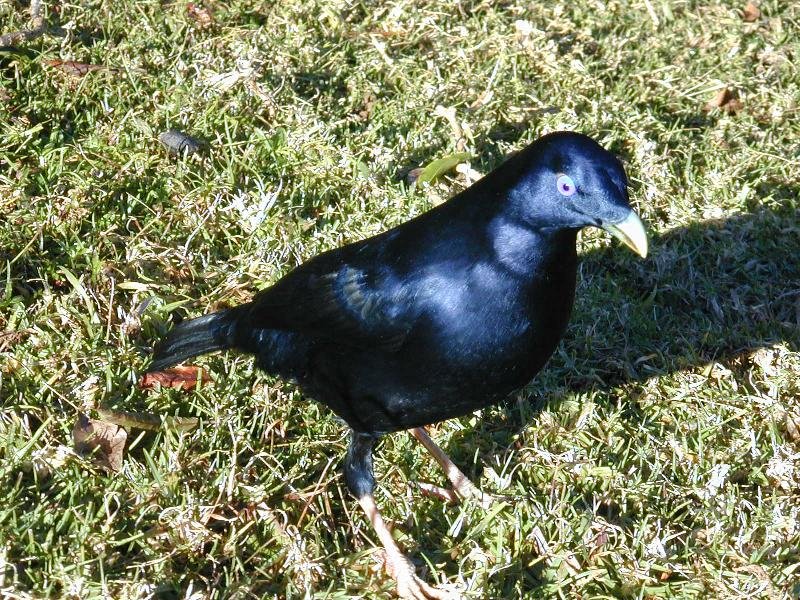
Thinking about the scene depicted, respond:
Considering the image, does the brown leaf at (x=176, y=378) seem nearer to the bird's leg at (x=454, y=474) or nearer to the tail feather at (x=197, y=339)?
the tail feather at (x=197, y=339)

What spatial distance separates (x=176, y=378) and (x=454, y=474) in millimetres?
1214

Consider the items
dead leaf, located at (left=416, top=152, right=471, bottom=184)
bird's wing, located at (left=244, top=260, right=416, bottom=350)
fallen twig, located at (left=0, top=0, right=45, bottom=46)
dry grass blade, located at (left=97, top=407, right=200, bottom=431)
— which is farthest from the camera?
fallen twig, located at (left=0, top=0, right=45, bottom=46)

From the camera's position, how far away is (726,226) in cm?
513

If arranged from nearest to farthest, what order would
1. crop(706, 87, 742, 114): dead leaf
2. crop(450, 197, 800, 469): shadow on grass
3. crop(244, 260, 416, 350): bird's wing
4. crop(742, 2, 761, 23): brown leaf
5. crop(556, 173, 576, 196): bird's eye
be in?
crop(556, 173, 576, 196): bird's eye, crop(244, 260, 416, 350): bird's wing, crop(450, 197, 800, 469): shadow on grass, crop(706, 87, 742, 114): dead leaf, crop(742, 2, 761, 23): brown leaf

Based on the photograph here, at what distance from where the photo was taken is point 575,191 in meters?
3.04

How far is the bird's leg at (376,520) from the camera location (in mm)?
3377

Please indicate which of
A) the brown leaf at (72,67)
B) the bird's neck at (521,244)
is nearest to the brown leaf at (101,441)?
the bird's neck at (521,244)

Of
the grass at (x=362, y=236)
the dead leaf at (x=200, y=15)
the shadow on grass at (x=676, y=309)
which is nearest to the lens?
the grass at (x=362, y=236)

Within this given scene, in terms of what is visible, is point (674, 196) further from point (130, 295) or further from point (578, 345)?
point (130, 295)

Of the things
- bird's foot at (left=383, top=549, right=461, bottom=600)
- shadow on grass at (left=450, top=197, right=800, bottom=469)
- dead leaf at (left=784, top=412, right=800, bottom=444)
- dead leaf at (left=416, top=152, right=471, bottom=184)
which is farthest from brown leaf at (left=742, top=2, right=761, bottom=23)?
bird's foot at (left=383, top=549, right=461, bottom=600)

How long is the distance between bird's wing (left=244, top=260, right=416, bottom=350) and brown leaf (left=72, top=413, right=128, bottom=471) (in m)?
0.66

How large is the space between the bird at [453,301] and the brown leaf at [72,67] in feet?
7.60

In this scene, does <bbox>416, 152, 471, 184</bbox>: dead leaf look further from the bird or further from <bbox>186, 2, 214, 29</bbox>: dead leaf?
<bbox>186, 2, 214, 29</bbox>: dead leaf

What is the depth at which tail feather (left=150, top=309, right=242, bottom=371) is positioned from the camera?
3857 millimetres
